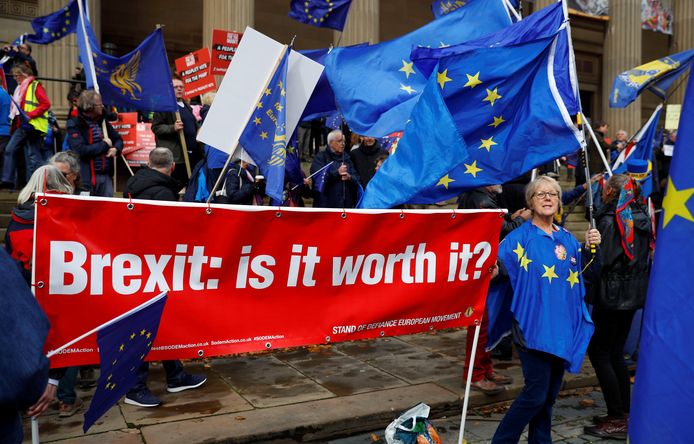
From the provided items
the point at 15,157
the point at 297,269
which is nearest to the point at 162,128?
the point at 15,157

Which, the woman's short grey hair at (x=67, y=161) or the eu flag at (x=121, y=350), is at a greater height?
the woman's short grey hair at (x=67, y=161)

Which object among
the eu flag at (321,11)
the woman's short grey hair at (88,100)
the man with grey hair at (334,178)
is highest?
the eu flag at (321,11)

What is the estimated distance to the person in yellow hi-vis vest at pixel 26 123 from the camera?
9289 millimetres

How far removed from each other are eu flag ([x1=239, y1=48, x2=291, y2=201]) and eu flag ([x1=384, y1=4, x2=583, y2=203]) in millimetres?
1128

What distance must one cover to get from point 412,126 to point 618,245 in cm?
208

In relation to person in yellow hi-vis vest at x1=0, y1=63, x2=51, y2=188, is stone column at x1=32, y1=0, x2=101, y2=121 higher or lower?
higher

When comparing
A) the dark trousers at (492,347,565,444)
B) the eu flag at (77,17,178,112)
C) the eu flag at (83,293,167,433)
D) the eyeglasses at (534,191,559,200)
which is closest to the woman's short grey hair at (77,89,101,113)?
the eu flag at (77,17,178,112)

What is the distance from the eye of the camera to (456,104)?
5.05 meters

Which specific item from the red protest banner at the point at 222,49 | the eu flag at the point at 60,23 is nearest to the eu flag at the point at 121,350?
the eu flag at the point at 60,23

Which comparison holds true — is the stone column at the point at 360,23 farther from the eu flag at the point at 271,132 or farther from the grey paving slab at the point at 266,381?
the eu flag at the point at 271,132

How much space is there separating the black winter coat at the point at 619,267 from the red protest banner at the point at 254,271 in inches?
49.2

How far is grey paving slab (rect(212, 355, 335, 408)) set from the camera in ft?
18.9

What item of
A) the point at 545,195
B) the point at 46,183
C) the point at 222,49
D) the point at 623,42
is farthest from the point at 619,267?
the point at 623,42

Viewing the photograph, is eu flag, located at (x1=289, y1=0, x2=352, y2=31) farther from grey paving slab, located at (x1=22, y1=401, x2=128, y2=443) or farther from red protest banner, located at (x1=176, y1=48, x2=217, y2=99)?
grey paving slab, located at (x1=22, y1=401, x2=128, y2=443)
